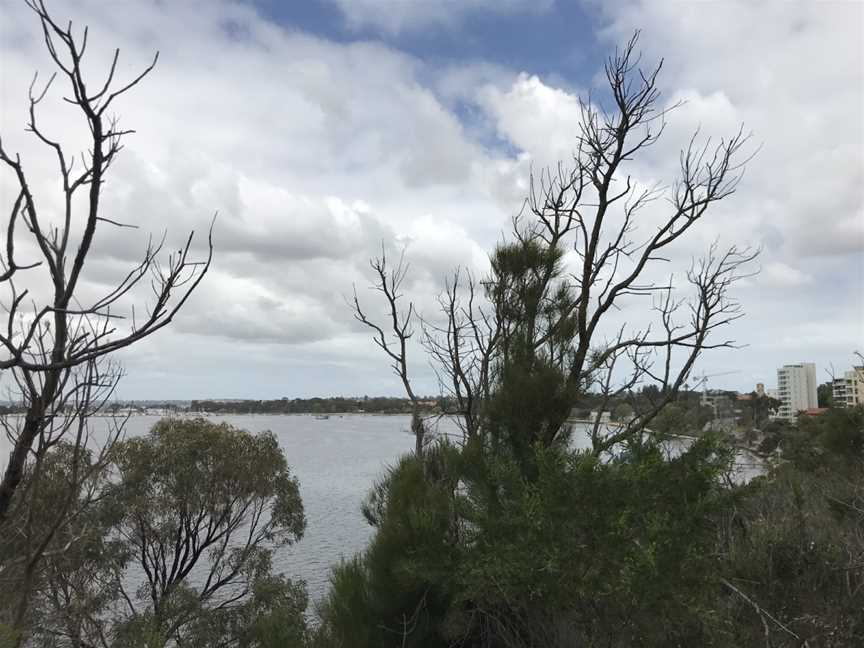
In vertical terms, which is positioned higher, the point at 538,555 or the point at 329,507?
the point at 538,555

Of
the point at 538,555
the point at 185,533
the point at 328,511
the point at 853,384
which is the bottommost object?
the point at 328,511

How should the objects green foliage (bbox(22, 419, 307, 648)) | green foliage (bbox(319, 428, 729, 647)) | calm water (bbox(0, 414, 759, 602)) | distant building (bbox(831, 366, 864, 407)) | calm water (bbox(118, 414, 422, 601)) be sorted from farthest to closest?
1. calm water (bbox(118, 414, 422, 601))
2. calm water (bbox(0, 414, 759, 602))
3. green foliage (bbox(22, 419, 307, 648))
4. distant building (bbox(831, 366, 864, 407))
5. green foliage (bbox(319, 428, 729, 647))

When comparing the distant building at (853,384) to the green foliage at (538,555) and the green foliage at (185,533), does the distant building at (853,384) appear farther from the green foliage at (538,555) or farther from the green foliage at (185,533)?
the green foliage at (185,533)

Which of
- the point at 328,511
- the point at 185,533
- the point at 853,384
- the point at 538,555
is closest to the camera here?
the point at 538,555

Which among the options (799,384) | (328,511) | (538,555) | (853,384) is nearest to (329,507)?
(328,511)

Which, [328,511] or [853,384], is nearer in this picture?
[853,384]

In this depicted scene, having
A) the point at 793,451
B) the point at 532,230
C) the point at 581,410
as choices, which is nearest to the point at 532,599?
the point at 581,410

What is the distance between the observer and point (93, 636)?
12523 millimetres

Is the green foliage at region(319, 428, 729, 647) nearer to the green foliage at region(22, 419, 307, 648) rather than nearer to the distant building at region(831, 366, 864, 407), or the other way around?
the distant building at region(831, 366, 864, 407)

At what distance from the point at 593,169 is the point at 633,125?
0.52 m

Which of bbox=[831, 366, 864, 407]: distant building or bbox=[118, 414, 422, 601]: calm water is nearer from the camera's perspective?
bbox=[831, 366, 864, 407]: distant building

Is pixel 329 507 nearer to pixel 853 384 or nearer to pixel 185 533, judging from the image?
pixel 185 533

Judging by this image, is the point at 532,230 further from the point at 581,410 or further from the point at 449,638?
the point at 449,638

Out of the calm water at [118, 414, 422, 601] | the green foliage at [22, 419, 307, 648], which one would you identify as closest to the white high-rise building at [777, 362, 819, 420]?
the calm water at [118, 414, 422, 601]
